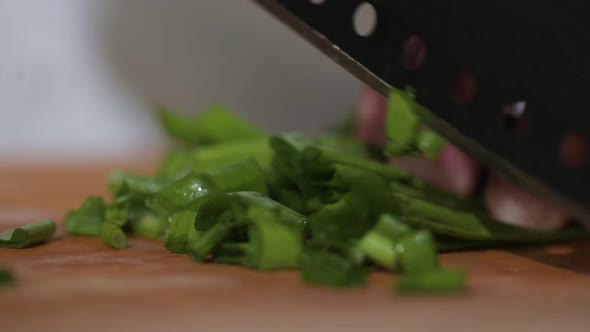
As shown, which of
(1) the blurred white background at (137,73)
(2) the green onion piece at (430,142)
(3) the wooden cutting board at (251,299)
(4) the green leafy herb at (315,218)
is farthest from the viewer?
(1) the blurred white background at (137,73)

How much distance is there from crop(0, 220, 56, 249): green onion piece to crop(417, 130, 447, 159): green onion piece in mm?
441

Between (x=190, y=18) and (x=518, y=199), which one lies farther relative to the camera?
(x=190, y=18)

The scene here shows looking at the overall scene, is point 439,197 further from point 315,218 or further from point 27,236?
point 27,236

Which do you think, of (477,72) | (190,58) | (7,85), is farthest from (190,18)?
(477,72)

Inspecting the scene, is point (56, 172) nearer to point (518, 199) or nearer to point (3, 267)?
point (3, 267)

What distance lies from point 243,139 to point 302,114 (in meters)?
0.53

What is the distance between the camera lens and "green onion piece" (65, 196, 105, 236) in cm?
88

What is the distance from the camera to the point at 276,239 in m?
0.66

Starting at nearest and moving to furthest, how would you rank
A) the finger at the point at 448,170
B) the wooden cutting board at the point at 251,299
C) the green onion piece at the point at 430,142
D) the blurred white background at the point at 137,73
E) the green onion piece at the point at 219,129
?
the wooden cutting board at the point at 251,299 → the green onion piece at the point at 430,142 → the finger at the point at 448,170 → the green onion piece at the point at 219,129 → the blurred white background at the point at 137,73

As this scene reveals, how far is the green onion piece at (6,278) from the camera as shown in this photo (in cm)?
61

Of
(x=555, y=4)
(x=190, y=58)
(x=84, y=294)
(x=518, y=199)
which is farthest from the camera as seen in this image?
(x=190, y=58)

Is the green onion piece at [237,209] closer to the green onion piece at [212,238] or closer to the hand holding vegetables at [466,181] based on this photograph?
the green onion piece at [212,238]

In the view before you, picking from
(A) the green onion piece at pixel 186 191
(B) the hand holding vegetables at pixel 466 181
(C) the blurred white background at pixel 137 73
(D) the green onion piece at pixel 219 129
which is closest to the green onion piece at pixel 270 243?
(A) the green onion piece at pixel 186 191

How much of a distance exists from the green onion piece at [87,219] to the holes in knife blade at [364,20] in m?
0.40
